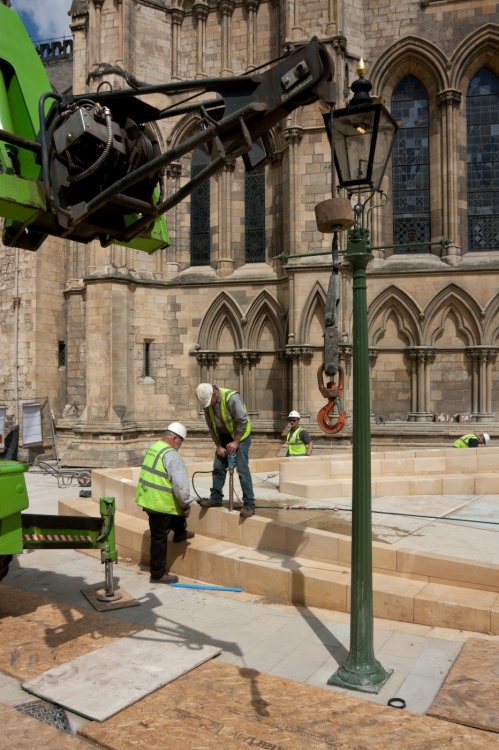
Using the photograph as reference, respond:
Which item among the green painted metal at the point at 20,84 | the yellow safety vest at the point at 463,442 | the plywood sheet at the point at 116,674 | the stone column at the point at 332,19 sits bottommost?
the plywood sheet at the point at 116,674

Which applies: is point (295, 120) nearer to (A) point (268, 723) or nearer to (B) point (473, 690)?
(B) point (473, 690)

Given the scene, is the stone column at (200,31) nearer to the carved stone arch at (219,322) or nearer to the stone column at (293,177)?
the stone column at (293,177)

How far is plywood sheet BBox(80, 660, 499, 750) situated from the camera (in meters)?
3.24

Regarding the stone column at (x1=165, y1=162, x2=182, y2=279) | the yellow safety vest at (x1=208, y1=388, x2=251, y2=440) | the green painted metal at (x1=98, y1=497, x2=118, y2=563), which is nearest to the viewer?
the green painted metal at (x1=98, y1=497, x2=118, y2=563)

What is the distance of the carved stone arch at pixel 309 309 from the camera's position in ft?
48.9

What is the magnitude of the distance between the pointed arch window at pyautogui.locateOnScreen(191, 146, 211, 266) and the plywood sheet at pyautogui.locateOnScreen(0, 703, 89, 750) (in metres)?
14.9

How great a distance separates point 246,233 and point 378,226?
3.51 m

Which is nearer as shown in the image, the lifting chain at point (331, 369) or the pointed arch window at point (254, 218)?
the lifting chain at point (331, 369)

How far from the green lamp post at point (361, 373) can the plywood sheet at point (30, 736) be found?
1541mm

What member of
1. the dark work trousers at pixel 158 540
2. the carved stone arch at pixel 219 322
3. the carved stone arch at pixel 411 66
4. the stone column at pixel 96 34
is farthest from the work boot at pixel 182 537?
the stone column at pixel 96 34

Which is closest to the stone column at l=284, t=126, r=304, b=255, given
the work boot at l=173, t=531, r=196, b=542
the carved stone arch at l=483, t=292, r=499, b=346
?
the carved stone arch at l=483, t=292, r=499, b=346

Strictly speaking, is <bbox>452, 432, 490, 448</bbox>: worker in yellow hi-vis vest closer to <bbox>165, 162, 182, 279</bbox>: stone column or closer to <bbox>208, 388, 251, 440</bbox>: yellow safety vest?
<bbox>208, 388, 251, 440</bbox>: yellow safety vest

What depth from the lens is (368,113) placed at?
4.02m

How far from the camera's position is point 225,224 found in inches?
669
